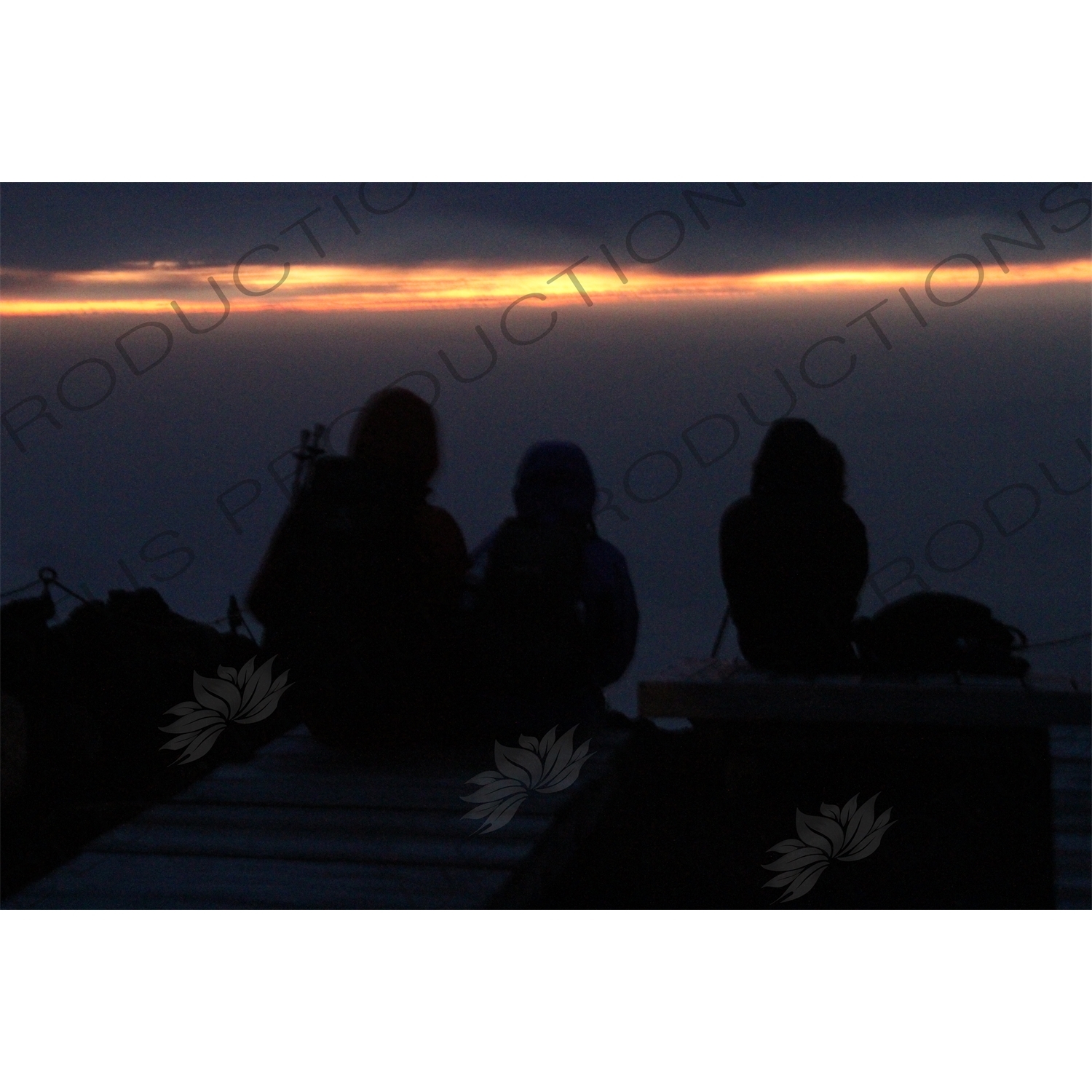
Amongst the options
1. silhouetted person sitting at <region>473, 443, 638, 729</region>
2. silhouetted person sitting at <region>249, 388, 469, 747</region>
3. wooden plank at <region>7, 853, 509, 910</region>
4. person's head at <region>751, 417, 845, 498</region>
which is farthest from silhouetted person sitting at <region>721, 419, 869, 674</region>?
wooden plank at <region>7, 853, 509, 910</region>

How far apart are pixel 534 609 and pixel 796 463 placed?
1.52ft

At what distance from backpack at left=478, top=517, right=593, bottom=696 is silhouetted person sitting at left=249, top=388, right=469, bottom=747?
0.06 metres

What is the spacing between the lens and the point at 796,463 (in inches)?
105

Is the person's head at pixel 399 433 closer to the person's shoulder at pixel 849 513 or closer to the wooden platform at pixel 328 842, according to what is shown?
the wooden platform at pixel 328 842

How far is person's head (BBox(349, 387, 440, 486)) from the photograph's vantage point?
267 centimetres

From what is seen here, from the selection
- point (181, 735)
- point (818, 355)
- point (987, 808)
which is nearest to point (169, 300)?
point (181, 735)

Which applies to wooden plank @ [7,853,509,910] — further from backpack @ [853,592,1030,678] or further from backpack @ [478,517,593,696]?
backpack @ [853,592,1030,678]

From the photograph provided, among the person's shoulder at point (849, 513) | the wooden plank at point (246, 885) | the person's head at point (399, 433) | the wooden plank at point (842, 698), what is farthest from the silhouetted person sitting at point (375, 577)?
the person's shoulder at point (849, 513)

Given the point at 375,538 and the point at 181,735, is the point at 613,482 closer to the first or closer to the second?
the point at 375,538

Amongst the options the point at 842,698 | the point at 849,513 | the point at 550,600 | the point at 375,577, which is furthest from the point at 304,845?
the point at 849,513

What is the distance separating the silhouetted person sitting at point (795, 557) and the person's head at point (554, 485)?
0.22 meters

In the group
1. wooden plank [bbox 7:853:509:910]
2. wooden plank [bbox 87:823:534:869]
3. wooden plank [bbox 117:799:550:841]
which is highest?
wooden plank [bbox 117:799:550:841]

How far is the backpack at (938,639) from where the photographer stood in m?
2.70

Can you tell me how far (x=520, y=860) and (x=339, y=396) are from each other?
762 millimetres
